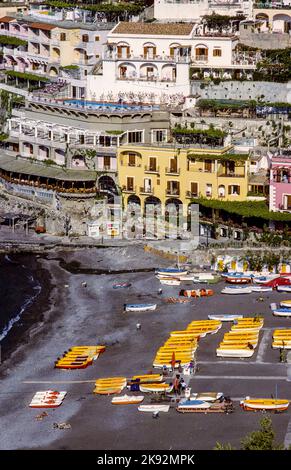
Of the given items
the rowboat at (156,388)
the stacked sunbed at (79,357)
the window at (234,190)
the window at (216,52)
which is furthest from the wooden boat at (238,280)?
the window at (216,52)

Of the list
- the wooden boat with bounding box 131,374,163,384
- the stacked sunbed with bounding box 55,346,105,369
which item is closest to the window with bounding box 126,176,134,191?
the stacked sunbed with bounding box 55,346,105,369

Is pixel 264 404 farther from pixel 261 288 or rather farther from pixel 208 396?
pixel 261 288

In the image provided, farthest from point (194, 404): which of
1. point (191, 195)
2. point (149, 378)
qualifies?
point (191, 195)

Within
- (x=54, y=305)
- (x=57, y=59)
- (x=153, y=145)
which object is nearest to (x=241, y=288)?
(x=54, y=305)

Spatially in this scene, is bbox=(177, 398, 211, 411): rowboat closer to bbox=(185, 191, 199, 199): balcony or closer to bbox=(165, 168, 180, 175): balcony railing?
bbox=(185, 191, 199, 199): balcony

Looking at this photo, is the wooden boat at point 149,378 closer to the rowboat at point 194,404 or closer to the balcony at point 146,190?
the rowboat at point 194,404
